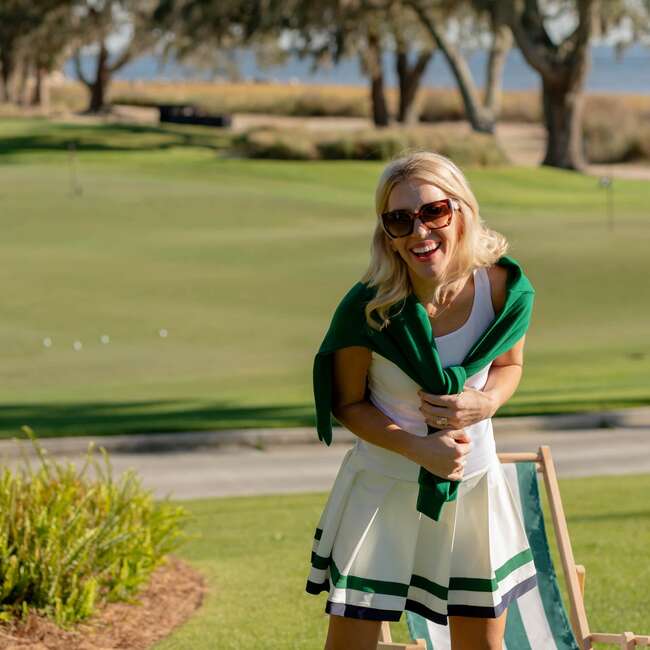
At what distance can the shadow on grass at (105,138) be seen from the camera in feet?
145

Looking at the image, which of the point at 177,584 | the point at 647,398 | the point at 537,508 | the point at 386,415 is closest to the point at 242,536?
the point at 177,584

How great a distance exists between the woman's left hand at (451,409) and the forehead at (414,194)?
0.52m

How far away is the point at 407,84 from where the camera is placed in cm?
6147

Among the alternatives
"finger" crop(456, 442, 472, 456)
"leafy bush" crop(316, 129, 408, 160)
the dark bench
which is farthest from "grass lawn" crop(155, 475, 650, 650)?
the dark bench

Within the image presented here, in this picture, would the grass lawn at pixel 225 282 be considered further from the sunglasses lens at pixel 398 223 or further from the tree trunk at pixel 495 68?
the tree trunk at pixel 495 68

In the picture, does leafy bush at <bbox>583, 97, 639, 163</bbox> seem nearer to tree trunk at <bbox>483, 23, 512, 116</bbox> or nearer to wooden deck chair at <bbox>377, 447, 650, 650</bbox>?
tree trunk at <bbox>483, 23, 512, 116</bbox>

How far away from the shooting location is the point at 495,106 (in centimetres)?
5494

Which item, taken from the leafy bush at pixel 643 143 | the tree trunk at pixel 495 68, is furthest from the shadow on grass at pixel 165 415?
the leafy bush at pixel 643 143

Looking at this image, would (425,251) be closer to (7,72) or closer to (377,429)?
(377,429)

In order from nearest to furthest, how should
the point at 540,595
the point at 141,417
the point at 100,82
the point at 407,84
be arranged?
the point at 540,595, the point at 141,417, the point at 407,84, the point at 100,82

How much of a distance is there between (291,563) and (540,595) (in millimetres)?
2848

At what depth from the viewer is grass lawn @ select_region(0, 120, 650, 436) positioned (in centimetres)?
1580

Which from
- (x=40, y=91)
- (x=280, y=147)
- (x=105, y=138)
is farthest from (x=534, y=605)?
(x=40, y=91)

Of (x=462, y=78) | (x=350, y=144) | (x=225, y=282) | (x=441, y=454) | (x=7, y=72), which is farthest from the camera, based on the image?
(x=7, y=72)
